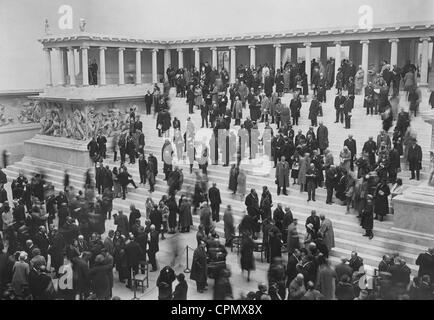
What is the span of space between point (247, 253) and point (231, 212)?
223cm

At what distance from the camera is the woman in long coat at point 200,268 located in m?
12.7

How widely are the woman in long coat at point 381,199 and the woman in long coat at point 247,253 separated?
415cm

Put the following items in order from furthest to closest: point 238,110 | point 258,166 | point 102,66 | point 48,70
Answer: point 48,70
point 102,66
point 238,110
point 258,166

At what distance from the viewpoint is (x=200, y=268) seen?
12680 mm

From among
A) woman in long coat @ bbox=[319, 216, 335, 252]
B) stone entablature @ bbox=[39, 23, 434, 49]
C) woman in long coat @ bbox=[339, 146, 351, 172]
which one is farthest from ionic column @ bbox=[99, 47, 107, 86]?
woman in long coat @ bbox=[319, 216, 335, 252]

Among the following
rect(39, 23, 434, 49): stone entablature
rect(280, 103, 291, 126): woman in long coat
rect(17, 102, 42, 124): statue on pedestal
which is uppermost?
rect(39, 23, 434, 49): stone entablature

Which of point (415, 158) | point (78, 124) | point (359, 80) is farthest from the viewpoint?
point (78, 124)

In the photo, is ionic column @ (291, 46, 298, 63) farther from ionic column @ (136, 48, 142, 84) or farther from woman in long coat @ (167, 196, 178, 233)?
woman in long coat @ (167, 196, 178, 233)

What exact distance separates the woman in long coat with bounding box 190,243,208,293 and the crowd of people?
3cm

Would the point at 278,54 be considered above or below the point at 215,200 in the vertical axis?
above

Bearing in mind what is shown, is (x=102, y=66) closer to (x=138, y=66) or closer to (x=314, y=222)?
(x=138, y=66)

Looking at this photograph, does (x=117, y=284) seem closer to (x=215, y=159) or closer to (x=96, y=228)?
(x=96, y=228)

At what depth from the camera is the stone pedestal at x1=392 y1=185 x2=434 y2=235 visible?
14043 millimetres

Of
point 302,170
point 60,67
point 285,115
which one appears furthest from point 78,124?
point 302,170
